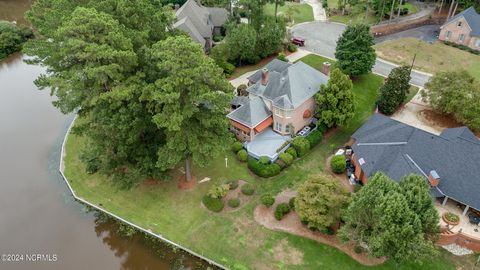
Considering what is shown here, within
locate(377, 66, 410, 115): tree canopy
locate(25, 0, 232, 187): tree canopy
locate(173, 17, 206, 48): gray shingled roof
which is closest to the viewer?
locate(25, 0, 232, 187): tree canopy

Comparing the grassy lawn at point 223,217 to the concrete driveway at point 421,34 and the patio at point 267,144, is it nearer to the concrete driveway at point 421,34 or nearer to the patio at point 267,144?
the patio at point 267,144

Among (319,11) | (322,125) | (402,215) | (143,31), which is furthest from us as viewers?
(319,11)

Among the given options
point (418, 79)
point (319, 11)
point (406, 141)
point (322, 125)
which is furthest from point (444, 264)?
point (319, 11)

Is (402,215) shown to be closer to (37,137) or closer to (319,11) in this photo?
(37,137)

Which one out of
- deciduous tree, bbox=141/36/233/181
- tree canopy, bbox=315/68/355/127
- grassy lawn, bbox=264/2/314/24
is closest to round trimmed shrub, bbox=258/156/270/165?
deciduous tree, bbox=141/36/233/181

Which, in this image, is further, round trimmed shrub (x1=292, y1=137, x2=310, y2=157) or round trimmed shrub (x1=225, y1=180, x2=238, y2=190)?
round trimmed shrub (x1=292, y1=137, x2=310, y2=157)

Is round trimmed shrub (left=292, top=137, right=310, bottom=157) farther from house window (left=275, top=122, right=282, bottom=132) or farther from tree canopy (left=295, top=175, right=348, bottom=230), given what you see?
tree canopy (left=295, top=175, right=348, bottom=230)
